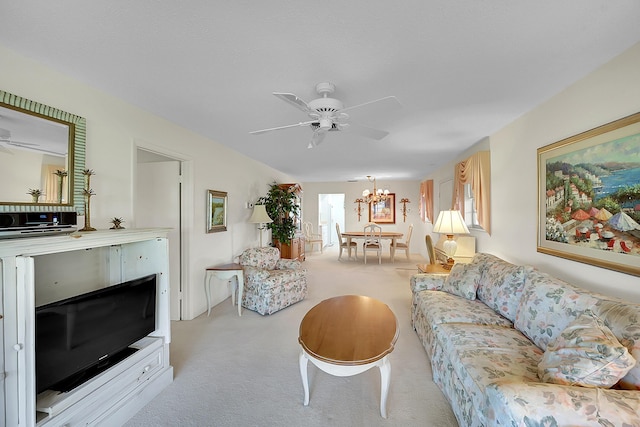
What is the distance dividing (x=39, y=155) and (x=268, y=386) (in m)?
2.24

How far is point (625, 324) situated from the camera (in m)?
1.28

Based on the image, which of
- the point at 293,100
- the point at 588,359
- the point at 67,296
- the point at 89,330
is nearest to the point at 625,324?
the point at 588,359

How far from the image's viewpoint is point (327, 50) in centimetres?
160

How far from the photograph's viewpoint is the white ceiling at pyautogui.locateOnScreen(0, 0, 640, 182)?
4.21ft

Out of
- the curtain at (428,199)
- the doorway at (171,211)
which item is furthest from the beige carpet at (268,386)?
the curtain at (428,199)

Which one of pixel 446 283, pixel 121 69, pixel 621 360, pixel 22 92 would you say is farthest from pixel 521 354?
pixel 22 92

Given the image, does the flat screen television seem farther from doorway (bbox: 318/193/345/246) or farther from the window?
doorway (bbox: 318/193/345/246)

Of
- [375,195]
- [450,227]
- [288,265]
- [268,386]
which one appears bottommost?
[268,386]

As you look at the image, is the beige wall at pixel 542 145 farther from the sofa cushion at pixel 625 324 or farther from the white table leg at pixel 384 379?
the white table leg at pixel 384 379

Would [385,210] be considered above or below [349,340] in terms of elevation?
above

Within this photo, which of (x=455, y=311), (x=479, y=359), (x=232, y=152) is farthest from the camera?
(x=232, y=152)

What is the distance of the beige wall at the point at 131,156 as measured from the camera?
5.85 ft

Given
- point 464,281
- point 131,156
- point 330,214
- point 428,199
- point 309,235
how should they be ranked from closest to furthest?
point 131,156 < point 464,281 < point 428,199 < point 309,235 < point 330,214

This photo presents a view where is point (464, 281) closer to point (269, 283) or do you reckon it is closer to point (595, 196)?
point (595, 196)
